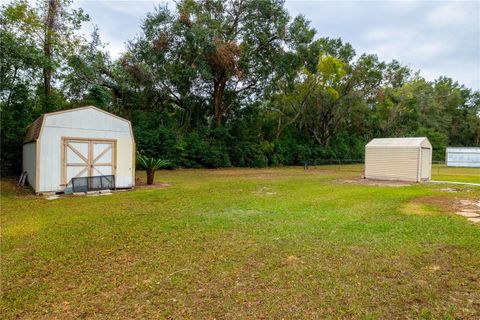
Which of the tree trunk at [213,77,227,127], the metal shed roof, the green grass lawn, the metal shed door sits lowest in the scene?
the green grass lawn

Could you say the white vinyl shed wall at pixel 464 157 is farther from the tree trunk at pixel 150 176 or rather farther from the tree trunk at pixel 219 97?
the tree trunk at pixel 150 176

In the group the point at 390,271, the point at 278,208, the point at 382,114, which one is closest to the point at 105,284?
the point at 390,271

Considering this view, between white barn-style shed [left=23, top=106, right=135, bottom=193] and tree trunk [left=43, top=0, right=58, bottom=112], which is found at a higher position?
tree trunk [left=43, top=0, right=58, bottom=112]

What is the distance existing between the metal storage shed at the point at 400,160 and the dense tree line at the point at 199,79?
9418 mm

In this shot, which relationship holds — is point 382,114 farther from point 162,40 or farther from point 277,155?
point 162,40

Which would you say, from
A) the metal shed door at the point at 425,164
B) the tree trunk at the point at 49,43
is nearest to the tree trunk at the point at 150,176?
the tree trunk at the point at 49,43

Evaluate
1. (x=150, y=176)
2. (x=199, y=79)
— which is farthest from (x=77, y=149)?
(x=199, y=79)

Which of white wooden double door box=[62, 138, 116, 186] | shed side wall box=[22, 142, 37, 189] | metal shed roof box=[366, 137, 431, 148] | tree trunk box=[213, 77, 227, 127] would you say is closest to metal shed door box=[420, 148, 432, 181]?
metal shed roof box=[366, 137, 431, 148]

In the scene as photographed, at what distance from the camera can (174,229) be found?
4918 millimetres

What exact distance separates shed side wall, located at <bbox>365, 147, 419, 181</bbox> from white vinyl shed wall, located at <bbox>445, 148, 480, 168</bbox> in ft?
60.1

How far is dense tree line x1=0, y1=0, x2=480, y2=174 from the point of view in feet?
44.2

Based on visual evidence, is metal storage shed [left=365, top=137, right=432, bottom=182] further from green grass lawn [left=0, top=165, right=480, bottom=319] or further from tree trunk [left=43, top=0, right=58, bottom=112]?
tree trunk [left=43, top=0, right=58, bottom=112]

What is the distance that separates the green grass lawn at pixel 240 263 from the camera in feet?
8.34

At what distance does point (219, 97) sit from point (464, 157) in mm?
22464
